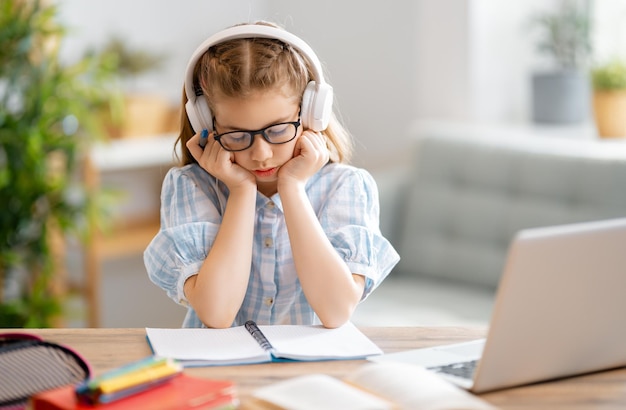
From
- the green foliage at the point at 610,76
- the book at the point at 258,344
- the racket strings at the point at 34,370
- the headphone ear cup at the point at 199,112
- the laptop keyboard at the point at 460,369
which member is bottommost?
the laptop keyboard at the point at 460,369

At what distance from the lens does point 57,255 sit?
3111 mm

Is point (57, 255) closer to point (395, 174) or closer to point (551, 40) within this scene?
point (395, 174)

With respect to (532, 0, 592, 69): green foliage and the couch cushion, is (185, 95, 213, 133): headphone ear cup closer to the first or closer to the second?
the couch cushion

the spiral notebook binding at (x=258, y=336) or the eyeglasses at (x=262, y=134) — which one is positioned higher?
the eyeglasses at (x=262, y=134)

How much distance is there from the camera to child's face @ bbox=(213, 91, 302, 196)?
4.62 feet

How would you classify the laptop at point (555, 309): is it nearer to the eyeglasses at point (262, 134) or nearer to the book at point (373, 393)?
the book at point (373, 393)

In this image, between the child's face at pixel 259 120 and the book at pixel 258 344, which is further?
the child's face at pixel 259 120

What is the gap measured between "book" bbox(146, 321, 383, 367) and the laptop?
0.54 feet

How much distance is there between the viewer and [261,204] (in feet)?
5.24

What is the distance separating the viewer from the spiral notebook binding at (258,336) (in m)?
1.25

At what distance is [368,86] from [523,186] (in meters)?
0.97

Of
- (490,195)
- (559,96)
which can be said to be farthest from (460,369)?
(559,96)

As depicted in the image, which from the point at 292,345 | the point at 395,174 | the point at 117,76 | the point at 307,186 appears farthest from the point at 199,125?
the point at 117,76

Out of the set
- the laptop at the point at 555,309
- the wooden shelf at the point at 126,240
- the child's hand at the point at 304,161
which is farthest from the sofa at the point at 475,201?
the laptop at the point at 555,309
